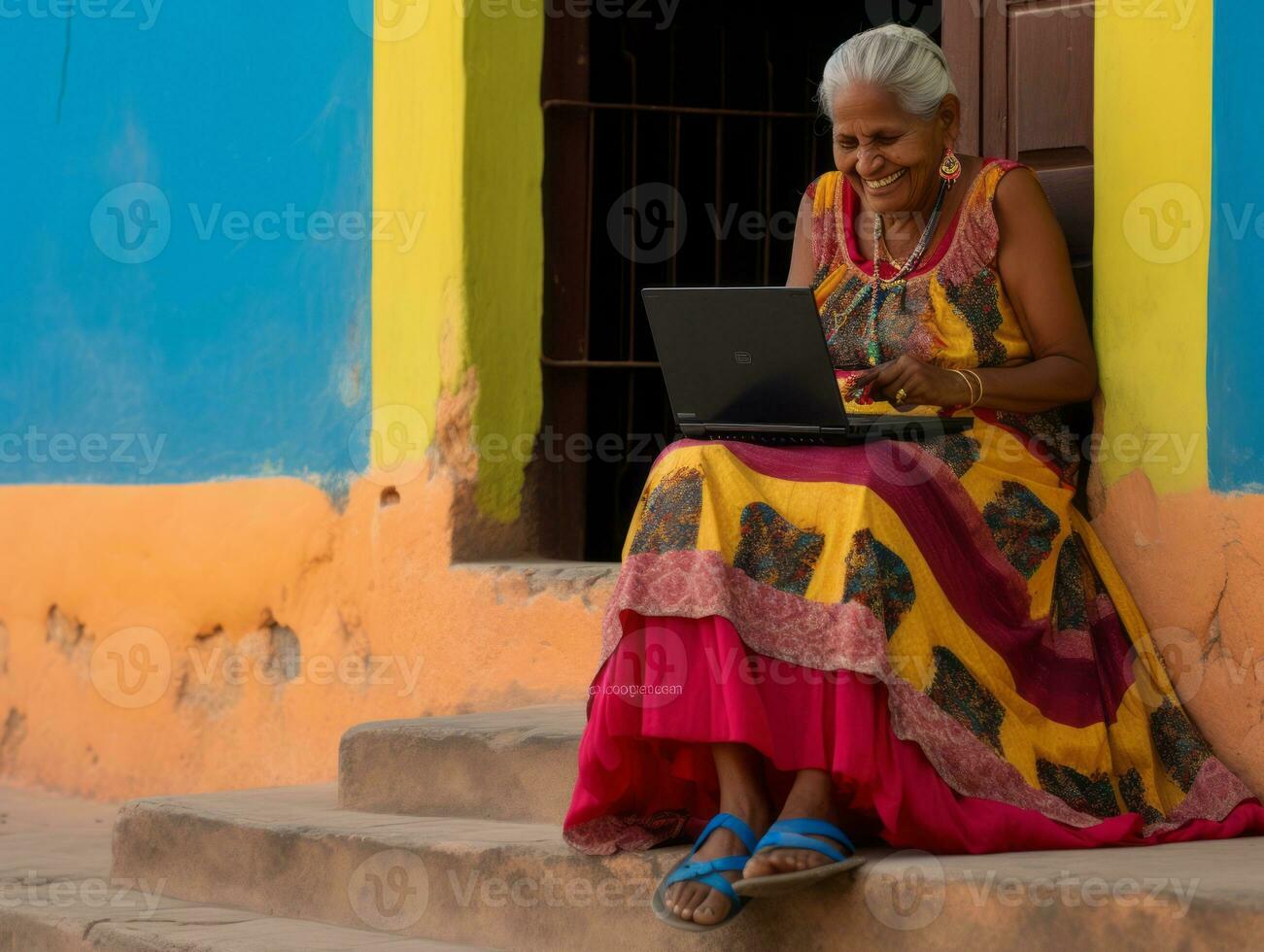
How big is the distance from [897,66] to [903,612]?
3.60 ft

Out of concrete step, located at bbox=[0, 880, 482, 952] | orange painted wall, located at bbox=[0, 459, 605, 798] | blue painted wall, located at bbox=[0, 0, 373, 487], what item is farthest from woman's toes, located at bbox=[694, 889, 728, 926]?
blue painted wall, located at bbox=[0, 0, 373, 487]

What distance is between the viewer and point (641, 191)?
215 inches

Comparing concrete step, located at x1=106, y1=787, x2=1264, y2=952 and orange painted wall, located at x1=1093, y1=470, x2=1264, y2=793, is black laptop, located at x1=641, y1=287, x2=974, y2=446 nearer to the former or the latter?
orange painted wall, located at x1=1093, y1=470, x2=1264, y2=793

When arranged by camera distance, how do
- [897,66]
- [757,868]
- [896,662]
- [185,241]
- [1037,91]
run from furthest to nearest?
[185,241]
[1037,91]
[897,66]
[896,662]
[757,868]

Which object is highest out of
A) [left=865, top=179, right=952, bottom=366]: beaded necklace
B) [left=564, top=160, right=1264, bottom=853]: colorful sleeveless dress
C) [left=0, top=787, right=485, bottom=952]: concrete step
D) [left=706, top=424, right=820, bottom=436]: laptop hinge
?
[left=865, top=179, right=952, bottom=366]: beaded necklace

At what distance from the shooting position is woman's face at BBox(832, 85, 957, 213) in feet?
12.0

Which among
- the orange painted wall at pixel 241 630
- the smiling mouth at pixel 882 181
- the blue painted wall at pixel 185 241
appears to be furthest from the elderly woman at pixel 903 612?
the blue painted wall at pixel 185 241

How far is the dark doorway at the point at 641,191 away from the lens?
16.8 ft

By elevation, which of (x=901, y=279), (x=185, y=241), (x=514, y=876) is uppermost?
(x=185, y=241)

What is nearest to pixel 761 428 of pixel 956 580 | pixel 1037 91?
pixel 956 580

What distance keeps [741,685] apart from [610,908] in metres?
0.49

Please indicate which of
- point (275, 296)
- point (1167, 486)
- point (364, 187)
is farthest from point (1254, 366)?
point (275, 296)

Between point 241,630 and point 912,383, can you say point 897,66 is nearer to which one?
point 912,383

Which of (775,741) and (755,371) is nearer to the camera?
(775,741)
